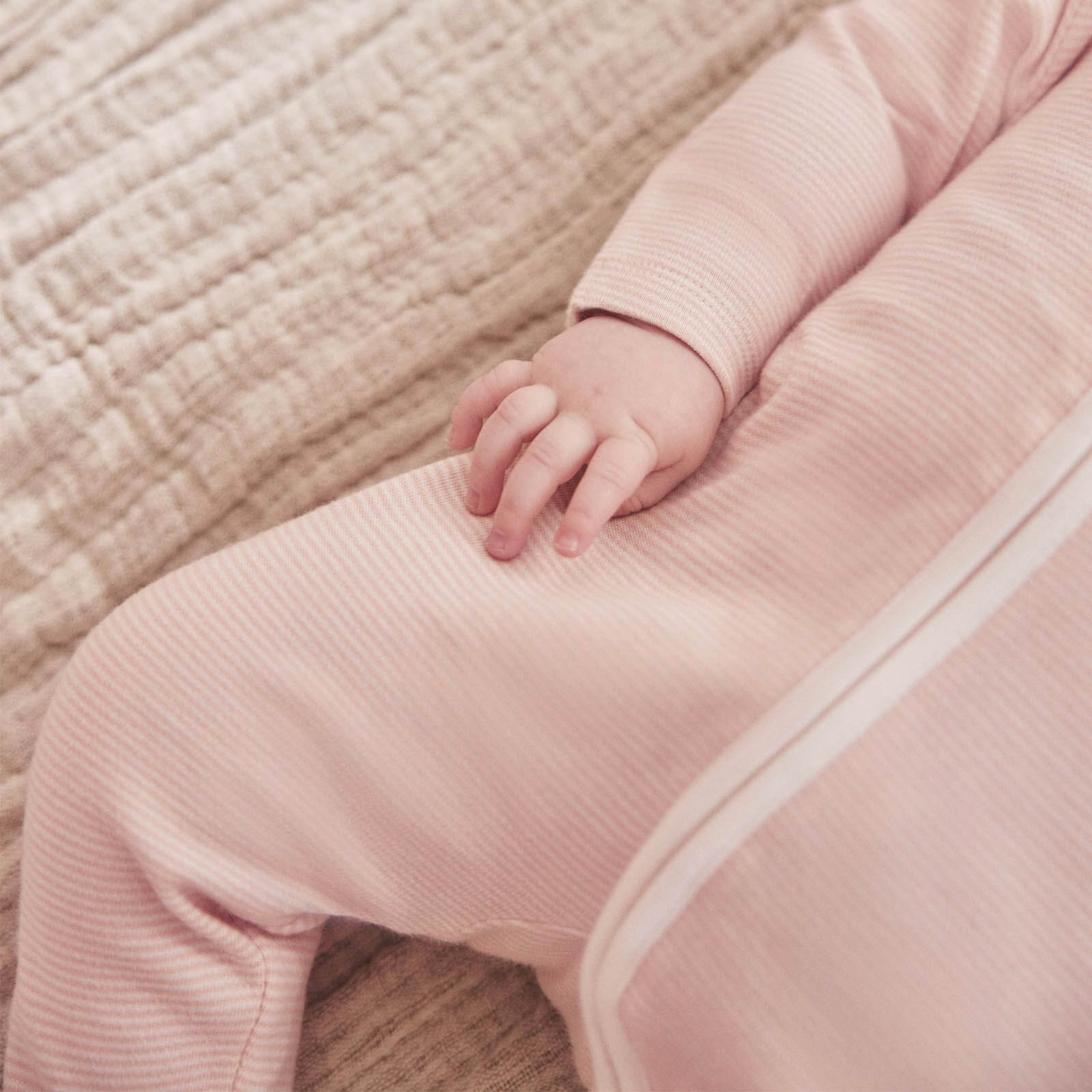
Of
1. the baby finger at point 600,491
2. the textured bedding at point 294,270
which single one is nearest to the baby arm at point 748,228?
the baby finger at point 600,491

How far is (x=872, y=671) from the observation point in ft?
1.69

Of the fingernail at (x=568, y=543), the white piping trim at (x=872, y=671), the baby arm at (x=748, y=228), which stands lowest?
the white piping trim at (x=872, y=671)

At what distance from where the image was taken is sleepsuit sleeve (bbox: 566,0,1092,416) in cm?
59

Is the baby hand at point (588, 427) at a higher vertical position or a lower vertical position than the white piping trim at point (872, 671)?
higher

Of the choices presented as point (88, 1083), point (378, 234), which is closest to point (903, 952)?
point (88, 1083)

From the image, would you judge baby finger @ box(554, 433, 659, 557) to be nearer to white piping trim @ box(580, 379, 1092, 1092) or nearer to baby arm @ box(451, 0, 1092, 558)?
baby arm @ box(451, 0, 1092, 558)

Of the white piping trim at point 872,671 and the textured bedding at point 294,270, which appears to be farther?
the textured bedding at point 294,270

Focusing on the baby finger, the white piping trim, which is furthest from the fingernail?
the white piping trim

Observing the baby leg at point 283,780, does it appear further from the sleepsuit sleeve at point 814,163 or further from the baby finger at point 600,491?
the sleepsuit sleeve at point 814,163

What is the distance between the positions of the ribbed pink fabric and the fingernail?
1.3 inches

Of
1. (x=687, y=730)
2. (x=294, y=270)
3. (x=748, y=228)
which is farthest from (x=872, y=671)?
(x=294, y=270)

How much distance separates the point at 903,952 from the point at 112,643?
44 cm

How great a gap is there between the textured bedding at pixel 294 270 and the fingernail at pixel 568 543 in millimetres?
213

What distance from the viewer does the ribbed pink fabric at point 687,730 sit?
50cm
